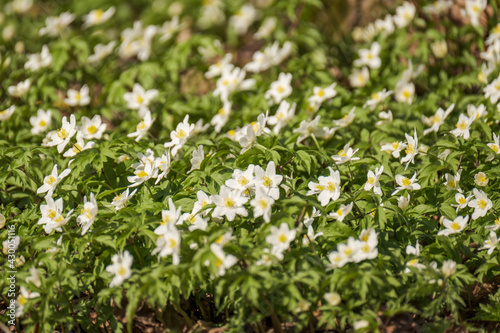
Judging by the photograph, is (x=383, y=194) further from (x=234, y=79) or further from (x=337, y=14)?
(x=337, y=14)

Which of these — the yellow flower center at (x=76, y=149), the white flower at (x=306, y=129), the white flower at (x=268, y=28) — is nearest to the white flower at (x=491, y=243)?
Answer: the white flower at (x=306, y=129)

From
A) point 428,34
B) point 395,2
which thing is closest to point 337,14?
point 395,2

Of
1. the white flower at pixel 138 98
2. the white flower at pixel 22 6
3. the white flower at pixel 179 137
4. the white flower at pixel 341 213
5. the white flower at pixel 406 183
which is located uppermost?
the white flower at pixel 22 6

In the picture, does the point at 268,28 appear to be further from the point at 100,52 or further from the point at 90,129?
the point at 90,129

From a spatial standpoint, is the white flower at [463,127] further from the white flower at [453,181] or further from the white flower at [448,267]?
the white flower at [448,267]

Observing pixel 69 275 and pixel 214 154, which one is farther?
pixel 214 154

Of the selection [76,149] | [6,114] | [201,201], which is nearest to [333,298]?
[201,201]

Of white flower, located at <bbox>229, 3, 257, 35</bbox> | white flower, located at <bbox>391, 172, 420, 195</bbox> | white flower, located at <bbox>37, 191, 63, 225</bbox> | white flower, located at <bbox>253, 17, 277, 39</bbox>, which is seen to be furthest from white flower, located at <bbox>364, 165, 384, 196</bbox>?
white flower, located at <bbox>229, 3, 257, 35</bbox>
